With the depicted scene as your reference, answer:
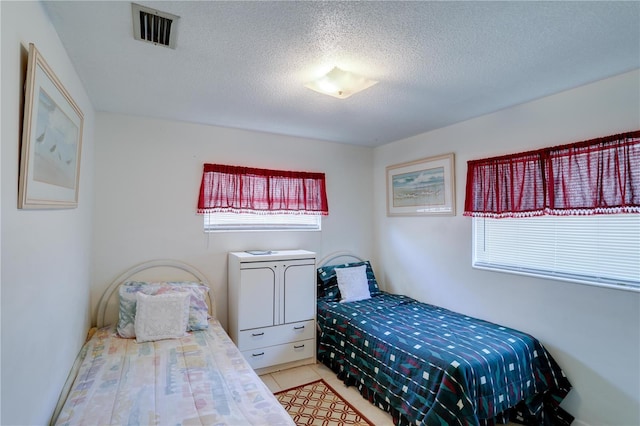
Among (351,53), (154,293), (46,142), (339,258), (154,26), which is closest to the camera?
(46,142)

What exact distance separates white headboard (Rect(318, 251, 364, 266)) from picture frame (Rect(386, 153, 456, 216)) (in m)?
0.70

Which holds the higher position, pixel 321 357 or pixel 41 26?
pixel 41 26

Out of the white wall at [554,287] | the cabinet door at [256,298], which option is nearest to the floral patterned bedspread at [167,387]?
the cabinet door at [256,298]

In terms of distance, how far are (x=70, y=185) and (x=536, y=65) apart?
2.87 metres

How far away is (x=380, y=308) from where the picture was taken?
321cm

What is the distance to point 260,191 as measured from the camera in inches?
137

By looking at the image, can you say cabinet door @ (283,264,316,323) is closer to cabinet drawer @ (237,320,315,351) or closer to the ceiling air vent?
cabinet drawer @ (237,320,315,351)

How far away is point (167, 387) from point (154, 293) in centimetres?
109

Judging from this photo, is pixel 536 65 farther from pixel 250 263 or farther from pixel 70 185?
pixel 70 185

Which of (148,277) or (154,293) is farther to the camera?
(148,277)

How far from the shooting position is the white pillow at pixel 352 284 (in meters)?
3.50

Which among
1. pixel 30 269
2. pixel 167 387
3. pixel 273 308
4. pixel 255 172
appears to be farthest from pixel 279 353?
pixel 30 269

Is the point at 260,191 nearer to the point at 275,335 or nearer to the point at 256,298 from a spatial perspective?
the point at 256,298

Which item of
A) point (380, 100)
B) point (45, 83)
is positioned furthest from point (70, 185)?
point (380, 100)
